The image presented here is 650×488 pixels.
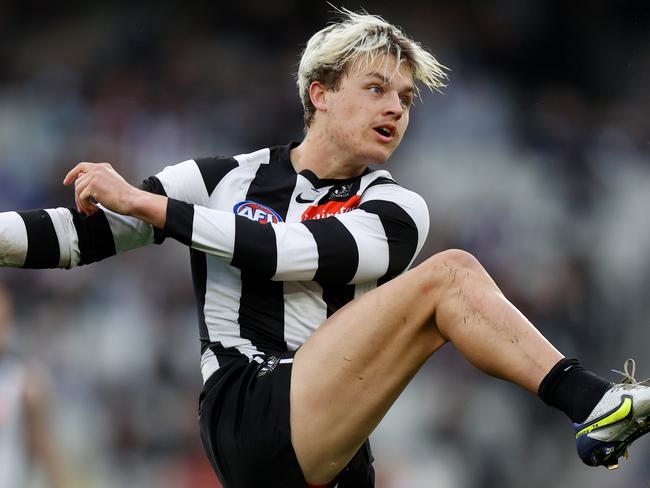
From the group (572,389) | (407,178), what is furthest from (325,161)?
(407,178)

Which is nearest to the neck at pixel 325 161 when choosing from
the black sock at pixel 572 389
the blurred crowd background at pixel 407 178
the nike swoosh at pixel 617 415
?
the black sock at pixel 572 389

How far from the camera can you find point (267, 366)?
2793 mm

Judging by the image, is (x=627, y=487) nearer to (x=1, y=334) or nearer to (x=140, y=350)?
(x=140, y=350)

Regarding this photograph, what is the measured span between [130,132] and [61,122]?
1.27 ft

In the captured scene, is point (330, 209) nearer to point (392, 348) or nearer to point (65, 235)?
point (392, 348)

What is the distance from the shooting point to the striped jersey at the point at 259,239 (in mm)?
2678

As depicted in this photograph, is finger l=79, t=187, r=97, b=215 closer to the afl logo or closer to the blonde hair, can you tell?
the afl logo

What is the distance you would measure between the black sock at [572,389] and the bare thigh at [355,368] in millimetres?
315

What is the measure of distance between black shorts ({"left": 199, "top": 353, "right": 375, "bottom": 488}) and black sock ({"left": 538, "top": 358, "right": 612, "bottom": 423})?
0.64 meters

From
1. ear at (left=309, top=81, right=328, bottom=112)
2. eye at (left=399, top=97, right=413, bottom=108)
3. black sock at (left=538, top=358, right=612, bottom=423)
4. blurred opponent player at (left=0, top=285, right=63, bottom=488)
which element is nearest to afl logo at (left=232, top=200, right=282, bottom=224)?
ear at (left=309, top=81, right=328, bottom=112)

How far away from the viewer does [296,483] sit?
2.70 metres

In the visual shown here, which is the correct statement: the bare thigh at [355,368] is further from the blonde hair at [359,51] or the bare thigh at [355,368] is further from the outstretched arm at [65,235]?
the blonde hair at [359,51]

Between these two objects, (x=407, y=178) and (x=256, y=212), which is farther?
(x=407, y=178)

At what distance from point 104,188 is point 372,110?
0.85 meters
